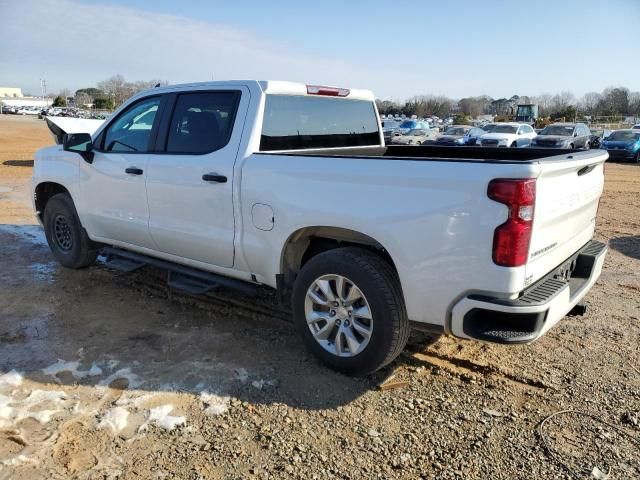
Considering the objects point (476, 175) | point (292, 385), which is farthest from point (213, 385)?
point (476, 175)

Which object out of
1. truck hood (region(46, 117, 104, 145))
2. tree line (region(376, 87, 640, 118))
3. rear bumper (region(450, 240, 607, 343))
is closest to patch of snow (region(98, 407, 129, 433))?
rear bumper (region(450, 240, 607, 343))

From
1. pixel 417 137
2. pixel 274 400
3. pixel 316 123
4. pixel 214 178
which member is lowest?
pixel 274 400

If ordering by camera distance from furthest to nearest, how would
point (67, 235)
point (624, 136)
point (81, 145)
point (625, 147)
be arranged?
1. point (624, 136)
2. point (625, 147)
3. point (67, 235)
4. point (81, 145)

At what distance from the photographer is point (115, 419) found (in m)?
3.20

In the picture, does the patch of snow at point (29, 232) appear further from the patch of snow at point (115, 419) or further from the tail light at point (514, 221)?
the tail light at point (514, 221)

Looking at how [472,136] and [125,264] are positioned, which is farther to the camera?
[472,136]

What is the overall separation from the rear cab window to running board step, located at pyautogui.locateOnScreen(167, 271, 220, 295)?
1268 mm

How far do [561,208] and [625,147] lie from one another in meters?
24.6

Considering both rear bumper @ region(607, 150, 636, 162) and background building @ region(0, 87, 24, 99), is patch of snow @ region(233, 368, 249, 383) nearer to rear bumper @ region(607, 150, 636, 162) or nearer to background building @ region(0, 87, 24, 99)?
rear bumper @ region(607, 150, 636, 162)

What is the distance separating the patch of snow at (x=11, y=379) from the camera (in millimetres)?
3561

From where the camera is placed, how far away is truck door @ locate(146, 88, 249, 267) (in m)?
4.10

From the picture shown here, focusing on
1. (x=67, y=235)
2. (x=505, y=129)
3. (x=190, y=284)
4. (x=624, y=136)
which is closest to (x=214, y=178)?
(x=190, y=284)

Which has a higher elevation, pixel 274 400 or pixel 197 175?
pixel 197 175

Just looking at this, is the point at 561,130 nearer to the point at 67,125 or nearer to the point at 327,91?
the point at 67,125
